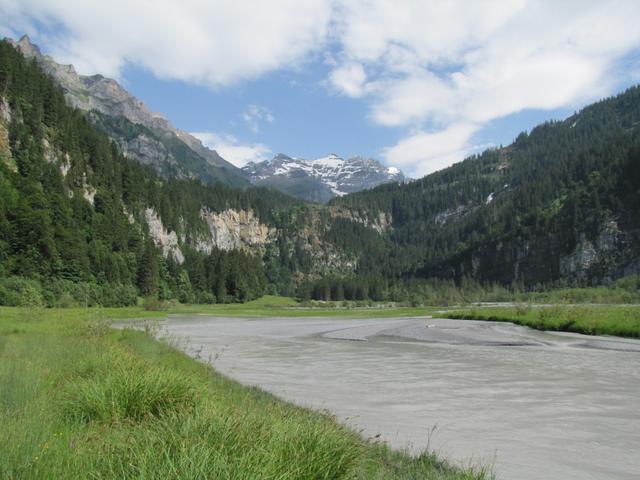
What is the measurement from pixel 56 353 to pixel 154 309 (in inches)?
4166

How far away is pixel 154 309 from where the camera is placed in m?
121

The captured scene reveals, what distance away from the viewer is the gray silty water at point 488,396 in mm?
12023

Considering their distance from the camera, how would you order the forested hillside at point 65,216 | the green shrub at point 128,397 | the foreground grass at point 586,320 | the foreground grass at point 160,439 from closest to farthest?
the foreground grass at point 160,439, the green shrub at point 128,397, the foreground grass at point 586,320, the forested hillside at point 65,216

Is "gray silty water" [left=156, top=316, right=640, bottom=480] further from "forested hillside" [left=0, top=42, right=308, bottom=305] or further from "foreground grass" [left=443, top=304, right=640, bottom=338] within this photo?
"forested hillside" [left=0, top=42, right=308, bottom=305]

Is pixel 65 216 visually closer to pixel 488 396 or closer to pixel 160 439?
pixel 488 396

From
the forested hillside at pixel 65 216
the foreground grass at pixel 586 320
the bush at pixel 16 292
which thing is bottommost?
the foreground grass at pixel 586 320

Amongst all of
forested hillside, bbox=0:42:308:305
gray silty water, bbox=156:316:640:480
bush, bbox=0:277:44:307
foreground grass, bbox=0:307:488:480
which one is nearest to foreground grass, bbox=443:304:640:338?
gray silty water, bbox=156:316:640:480

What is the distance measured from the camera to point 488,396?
63.0 ft

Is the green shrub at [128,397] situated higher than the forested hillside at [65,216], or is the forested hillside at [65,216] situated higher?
the forested hillside at [65,216]

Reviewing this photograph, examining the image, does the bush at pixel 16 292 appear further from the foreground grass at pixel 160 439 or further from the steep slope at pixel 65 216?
the foreground grass at pixel 160 439

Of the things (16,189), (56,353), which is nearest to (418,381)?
(56,353)

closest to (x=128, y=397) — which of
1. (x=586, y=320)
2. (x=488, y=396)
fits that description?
(x=488, y=396)

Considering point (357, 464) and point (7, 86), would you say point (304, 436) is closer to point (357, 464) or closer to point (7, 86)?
point (357, 464)

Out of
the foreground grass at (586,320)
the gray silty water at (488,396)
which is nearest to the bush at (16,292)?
the gray silty water at (488,396)
